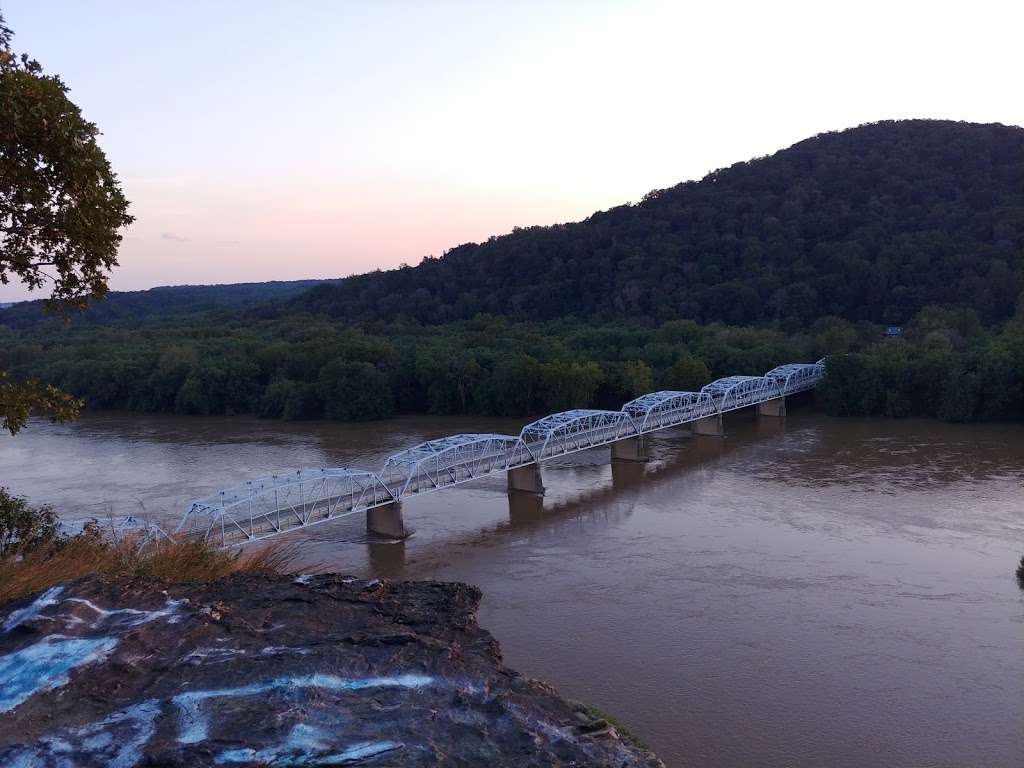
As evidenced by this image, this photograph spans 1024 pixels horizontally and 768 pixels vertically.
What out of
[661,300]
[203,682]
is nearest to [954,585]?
[203,682]

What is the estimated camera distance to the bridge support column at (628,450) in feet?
111

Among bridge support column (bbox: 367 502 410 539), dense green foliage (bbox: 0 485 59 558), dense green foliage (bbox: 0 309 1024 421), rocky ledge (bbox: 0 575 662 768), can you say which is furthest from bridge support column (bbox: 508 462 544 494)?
→ rocky ledge (bbox: 0 575 662 768)

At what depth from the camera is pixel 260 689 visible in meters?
4.85

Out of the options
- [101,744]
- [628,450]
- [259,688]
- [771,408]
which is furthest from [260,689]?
[771,408]

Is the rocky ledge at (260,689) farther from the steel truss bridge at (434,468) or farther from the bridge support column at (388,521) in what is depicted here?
the bridge support column at (388,521)

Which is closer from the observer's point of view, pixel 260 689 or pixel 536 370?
pixel 260 689

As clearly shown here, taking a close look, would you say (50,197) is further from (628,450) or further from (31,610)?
(628,450)

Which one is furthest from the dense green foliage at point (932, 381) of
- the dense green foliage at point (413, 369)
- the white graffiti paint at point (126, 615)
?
the white graffiti paint at point (126, 615)

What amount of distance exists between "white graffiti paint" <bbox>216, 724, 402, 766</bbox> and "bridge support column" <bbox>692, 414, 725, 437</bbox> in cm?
3654

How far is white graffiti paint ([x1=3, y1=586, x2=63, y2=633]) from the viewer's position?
5340 mm

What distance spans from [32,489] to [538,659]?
2147 cm

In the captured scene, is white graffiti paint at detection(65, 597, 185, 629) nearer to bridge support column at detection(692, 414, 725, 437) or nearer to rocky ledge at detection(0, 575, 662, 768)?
rocky ledge at detection(0, 575, 662, 768)

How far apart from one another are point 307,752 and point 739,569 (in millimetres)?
16508

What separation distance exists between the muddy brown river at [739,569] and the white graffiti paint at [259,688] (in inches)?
305
